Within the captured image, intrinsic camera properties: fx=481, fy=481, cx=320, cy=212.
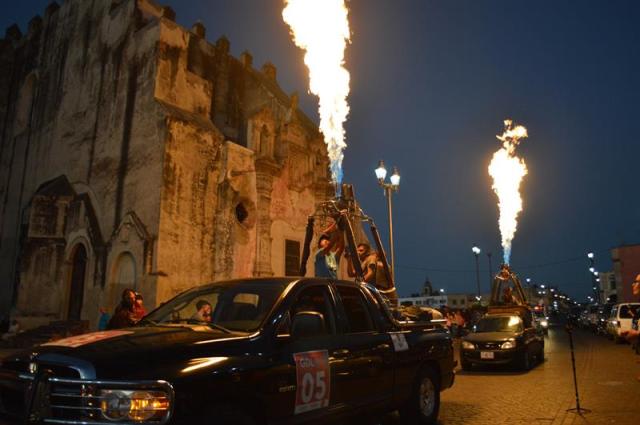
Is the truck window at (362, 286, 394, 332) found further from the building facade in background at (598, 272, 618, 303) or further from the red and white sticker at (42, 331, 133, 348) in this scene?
the building facade in background at (598, 272, 618, 303)

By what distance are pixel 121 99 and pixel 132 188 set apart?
409 centimetres

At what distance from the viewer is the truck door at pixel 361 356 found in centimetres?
466

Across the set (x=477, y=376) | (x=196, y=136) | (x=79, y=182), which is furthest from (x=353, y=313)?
(x=79, y=182)

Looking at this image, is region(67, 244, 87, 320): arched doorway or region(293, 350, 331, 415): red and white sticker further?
region(67, 244, 87, 320): arched doorway

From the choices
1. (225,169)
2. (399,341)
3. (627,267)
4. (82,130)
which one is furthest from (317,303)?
(627,267)

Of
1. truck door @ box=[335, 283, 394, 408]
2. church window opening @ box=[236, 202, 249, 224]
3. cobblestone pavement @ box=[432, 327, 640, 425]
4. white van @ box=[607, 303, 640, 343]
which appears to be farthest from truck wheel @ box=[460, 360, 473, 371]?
church window opening @ box=[236, 202, 249, 224]

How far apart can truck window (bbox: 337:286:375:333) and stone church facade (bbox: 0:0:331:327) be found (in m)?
12.1

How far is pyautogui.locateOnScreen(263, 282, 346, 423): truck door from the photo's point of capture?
3.81 m

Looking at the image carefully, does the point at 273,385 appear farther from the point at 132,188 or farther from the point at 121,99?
the point at 121,99

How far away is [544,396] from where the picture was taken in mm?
8555

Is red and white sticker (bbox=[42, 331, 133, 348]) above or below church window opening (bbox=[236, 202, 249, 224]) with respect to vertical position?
below

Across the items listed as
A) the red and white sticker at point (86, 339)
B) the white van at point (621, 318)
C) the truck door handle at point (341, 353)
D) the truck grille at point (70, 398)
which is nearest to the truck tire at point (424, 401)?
the truck door handle at point (341, 353)

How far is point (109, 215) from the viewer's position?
1870cm

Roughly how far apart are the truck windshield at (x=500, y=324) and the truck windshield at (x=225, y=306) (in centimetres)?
1006
